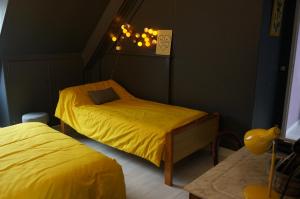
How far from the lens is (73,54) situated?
4.15m

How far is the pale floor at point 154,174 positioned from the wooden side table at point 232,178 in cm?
115

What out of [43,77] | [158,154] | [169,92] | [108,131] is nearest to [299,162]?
[158,154]

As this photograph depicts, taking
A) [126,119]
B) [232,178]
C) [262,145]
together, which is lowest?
[126,119]

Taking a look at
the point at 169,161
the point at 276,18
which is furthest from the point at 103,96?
the point at 276,18

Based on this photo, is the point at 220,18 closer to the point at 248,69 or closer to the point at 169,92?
the point at 248,69

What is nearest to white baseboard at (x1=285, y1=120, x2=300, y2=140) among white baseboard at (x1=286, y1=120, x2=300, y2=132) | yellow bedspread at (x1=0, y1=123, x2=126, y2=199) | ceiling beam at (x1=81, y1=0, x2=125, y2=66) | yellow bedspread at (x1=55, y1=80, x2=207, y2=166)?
white baseboard at (x1=286, y1=120, x2=300, y2=132)

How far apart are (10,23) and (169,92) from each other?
2162 millimetres

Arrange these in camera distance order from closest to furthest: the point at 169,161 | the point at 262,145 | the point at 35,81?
the point at 262,145 < the point at 169,161 < the point at 35,81

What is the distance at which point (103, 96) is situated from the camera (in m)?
3.60

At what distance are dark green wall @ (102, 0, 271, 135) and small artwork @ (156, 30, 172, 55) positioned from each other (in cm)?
7

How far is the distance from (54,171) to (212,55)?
7.03 feet

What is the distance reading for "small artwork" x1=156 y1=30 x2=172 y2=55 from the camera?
11.0 feet

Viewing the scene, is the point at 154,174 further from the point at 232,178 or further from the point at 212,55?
the point at 232,178

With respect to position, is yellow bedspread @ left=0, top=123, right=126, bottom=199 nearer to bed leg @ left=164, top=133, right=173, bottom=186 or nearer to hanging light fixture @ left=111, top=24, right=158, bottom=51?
bed leg @ left=164, top=133, right=173, bottom=186
